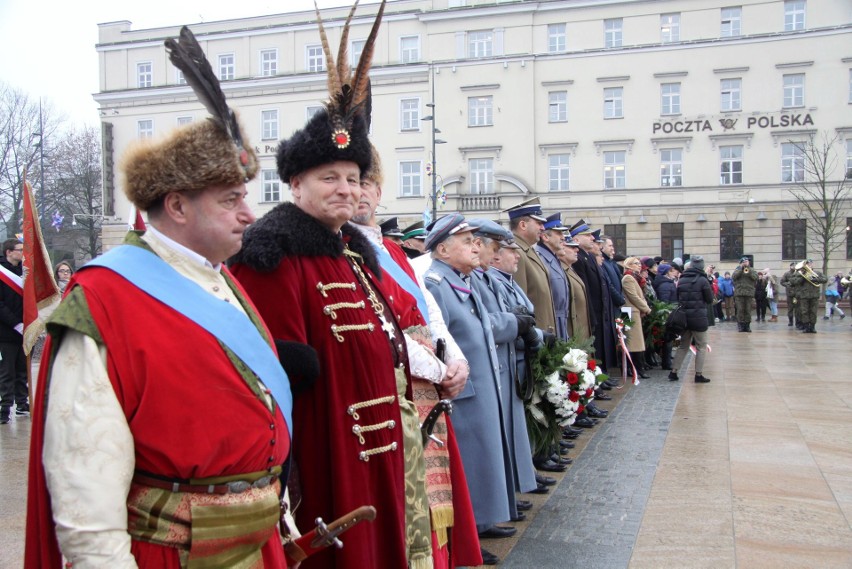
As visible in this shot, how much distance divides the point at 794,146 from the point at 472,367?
36805 millimetres

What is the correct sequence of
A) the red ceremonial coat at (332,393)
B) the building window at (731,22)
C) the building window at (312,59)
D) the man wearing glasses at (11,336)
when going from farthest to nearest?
the building window at (312,59) < the building window at (731,22) < the man wearing glasses at (11,336) < the red ceremonial coat at (332,393)

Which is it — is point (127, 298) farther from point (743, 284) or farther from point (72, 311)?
point (743, 284)

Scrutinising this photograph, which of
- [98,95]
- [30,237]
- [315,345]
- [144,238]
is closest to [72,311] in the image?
[144,238]

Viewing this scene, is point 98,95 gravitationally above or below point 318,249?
above

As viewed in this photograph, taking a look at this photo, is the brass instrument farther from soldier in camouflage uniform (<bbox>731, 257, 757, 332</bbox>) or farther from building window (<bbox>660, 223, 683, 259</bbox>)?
building window (<bbox>660, 223, 683, 259</bbox>)

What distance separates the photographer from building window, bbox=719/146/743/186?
37.2m

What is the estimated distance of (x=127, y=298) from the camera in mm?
1952

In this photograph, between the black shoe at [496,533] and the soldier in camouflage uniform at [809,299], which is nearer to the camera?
the black shoe at [496,533]

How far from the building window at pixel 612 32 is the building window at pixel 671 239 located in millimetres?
9536

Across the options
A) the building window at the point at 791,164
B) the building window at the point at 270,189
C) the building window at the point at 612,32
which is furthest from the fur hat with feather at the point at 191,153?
the building window at the point at 270,189

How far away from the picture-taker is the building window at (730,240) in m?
37.2

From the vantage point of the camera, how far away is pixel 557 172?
39.4 metres

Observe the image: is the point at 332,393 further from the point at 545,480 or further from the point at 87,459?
the point at 545,480

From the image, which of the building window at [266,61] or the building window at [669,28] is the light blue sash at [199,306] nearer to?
the building window at [669,28]
